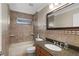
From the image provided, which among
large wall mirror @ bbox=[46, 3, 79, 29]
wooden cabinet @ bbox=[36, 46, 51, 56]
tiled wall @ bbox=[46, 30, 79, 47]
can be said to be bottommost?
wooden cabinet @ bbox=[36, 46, 51, 56]

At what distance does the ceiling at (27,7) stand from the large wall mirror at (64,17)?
0.17m

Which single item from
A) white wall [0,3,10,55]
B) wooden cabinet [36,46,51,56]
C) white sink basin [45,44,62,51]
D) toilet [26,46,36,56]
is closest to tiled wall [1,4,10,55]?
white wall [0,3,10,55]

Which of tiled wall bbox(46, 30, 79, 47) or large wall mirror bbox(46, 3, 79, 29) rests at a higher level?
large wall mirror bbox(46, 3, 79, 29)

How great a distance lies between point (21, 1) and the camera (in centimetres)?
111

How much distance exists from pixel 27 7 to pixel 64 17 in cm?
50

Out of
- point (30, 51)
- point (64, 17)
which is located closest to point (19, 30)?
point (30, 51)

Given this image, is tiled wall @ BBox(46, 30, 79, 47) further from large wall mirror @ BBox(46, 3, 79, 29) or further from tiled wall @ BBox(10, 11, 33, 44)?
tiled wall @ BBox(10, 11, 33, 44)

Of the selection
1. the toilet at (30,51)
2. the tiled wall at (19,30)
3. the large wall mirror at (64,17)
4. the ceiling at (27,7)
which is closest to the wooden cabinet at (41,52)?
the toilet at (30,51)

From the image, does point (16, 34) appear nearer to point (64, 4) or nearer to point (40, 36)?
point (40, 36)

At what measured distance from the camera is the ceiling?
1.11m

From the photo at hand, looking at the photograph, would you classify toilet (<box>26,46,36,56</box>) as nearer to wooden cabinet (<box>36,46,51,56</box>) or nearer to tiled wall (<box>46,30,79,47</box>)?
wooden cabinet (<box>36,46,51,56</box>)

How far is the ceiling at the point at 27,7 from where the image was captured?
111cm

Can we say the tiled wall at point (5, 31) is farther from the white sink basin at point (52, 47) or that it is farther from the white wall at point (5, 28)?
the white sink basin at point (52, 47)

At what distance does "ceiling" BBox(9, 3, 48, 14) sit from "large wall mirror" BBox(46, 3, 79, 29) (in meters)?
0.17
